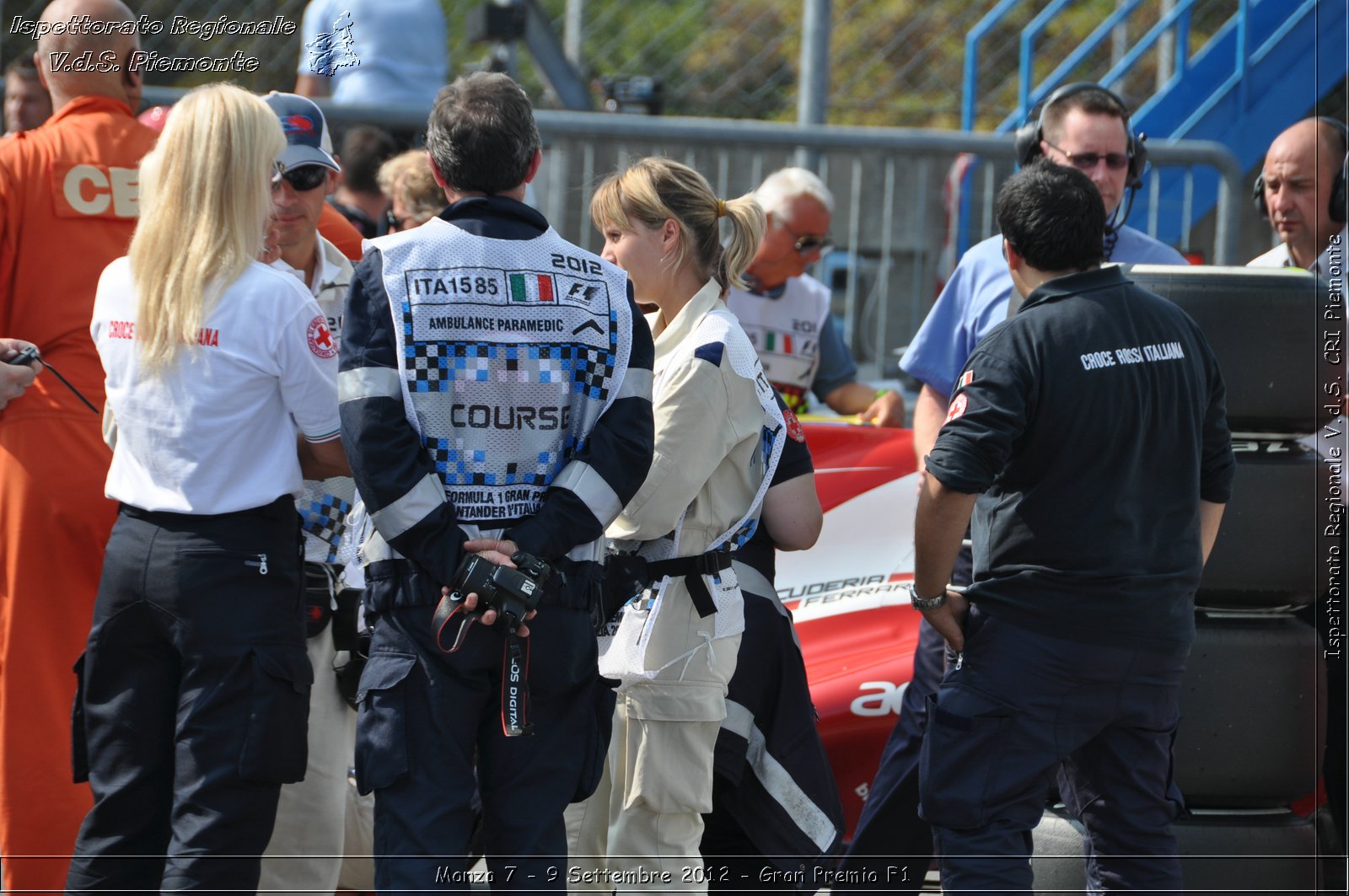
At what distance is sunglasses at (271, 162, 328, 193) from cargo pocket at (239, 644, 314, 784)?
1.38 m

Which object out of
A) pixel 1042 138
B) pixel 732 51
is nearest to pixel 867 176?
pixel 1042 138

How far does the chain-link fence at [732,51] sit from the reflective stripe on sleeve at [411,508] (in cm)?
229

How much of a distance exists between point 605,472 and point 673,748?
77 cm

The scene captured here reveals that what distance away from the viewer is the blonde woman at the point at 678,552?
3.32m

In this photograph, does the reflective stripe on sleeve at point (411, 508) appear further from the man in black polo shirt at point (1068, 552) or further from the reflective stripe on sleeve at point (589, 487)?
the man in black polo shirt at point (1068, 552)

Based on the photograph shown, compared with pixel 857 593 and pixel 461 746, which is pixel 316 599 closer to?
pixel 461 746

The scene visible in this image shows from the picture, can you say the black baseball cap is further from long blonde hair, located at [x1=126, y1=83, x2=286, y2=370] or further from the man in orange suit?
long blonde hair, located at [x1=126, y1=83, x2=286, y2=370]

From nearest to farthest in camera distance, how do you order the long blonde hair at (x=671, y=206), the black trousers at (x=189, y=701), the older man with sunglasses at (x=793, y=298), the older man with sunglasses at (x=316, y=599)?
the black trousers at (x=189, y=701) → the long blonde hair at (x=671, y=206) → the older man with sunglasses at (x=316, y=599) → the older man with sunglasses at (x=793, y=298)

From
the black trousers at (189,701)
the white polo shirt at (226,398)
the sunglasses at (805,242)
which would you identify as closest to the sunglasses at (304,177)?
the white polo shirt at (226,398)

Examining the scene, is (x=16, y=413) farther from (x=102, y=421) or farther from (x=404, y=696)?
(x=404, y=696)

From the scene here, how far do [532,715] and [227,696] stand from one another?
66 centimetres

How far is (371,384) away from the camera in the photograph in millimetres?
2830

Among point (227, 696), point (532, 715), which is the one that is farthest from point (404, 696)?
point (227, 696)

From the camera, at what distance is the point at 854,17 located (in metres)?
18.5
